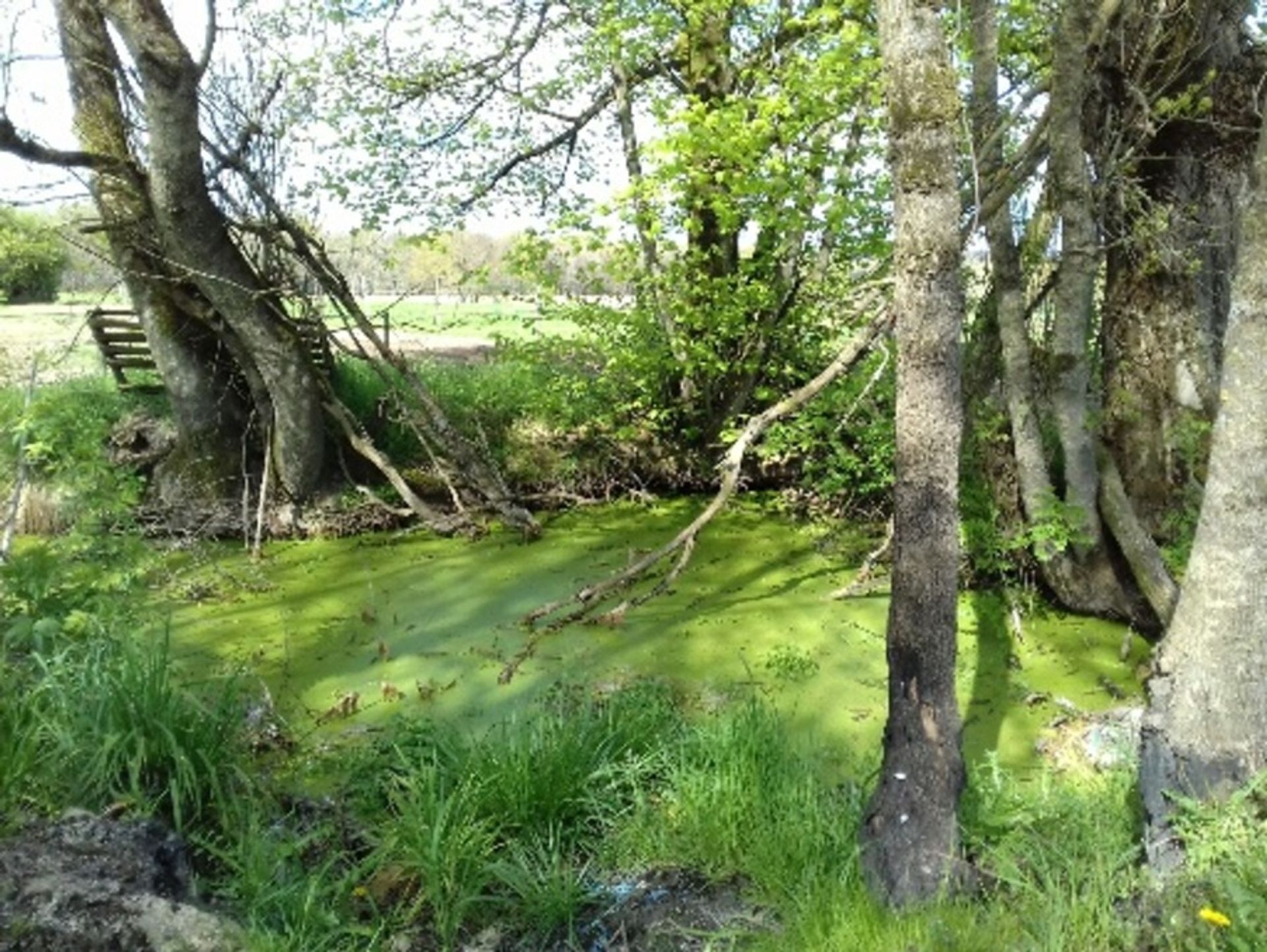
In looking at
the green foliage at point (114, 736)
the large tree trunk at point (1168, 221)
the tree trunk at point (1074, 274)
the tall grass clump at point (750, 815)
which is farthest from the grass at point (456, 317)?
the tall grass clump at point (750, 815)

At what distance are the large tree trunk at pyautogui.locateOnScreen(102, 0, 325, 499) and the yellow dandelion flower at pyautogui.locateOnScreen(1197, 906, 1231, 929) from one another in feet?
20.2

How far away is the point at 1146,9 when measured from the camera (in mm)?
5383

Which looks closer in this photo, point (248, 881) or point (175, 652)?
point (248, 881)

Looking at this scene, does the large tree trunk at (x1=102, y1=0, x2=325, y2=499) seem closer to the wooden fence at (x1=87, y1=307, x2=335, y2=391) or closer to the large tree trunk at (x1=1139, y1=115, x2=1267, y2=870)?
the wooden fence at (x1=87, y1=307, x2=335, y2=391)

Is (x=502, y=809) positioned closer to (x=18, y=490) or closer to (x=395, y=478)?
(x=18, y=490)

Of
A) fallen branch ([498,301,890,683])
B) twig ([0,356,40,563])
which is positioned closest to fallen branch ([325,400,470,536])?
fallen branch ([498,301,890,683])

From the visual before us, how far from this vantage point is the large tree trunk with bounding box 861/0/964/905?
2.98 meters

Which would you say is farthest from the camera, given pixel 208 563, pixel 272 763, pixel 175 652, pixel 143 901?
pixel 208 563

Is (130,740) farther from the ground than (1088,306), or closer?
closer

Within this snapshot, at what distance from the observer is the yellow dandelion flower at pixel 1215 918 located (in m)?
2.36

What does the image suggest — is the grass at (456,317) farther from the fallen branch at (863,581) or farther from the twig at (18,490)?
the fallen branch at (863,581)

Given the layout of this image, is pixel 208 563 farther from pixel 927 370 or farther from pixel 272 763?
pixel 927 370

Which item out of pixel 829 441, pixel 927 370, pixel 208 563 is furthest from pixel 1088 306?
pixel 208 563

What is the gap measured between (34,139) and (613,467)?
4346 millimetres
